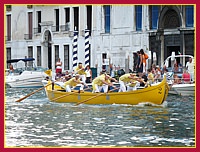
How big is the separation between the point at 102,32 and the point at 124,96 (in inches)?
Answer: 354

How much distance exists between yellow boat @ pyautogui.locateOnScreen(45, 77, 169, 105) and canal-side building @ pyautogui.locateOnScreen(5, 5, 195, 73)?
448 cm

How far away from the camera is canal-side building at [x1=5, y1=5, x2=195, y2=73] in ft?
68.3

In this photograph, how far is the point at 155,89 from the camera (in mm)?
13883

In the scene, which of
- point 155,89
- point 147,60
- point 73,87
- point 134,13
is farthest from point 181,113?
point 134,13

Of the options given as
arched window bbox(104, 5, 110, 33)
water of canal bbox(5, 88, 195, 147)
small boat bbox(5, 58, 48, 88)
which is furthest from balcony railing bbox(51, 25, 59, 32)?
water of canal bbox(5, 88, 195, 147)

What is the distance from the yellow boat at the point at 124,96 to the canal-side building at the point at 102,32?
14.7 ft

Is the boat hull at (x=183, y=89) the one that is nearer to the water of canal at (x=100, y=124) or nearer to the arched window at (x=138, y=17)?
the water of canal at (x=100, y=124)

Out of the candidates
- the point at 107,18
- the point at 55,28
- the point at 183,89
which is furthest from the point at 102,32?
the point at 183,89

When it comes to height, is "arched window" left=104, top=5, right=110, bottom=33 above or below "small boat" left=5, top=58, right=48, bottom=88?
above

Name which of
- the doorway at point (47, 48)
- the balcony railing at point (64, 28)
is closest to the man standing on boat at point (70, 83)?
the balcony railing at point (64, 28)

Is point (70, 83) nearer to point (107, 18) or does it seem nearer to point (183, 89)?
point (183, 89)

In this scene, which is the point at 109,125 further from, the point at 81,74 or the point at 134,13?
the point at 134,13

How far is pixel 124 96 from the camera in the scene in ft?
46.2

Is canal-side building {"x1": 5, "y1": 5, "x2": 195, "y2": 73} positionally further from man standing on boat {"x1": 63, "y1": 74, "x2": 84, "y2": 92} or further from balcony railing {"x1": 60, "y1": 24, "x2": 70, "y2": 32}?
man standing on boat {"x1": 63, "y1": 74, "x2": 84, "y2": 92}
